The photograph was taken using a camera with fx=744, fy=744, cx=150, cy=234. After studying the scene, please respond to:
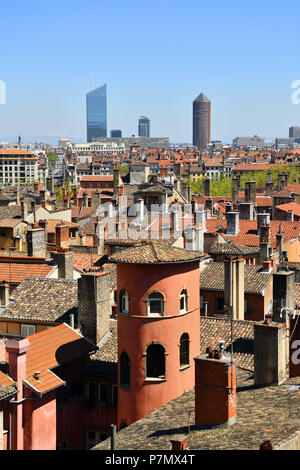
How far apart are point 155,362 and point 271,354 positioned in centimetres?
448

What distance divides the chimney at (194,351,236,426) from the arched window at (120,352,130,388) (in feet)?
18.3

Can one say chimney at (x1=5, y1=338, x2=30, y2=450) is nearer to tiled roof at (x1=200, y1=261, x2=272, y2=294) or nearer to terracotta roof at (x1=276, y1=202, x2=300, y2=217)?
tiled roof at (x1=200, y1=261, x2=272, y2=294)

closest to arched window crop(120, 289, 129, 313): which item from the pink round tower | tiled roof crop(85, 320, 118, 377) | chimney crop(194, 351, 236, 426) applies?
the pink round tower

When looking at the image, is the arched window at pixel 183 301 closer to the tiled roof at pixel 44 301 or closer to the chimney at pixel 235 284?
the tiled roof at pixel 44 301

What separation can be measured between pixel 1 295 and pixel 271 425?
53.1 feet

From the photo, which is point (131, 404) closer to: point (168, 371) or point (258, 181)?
point (168, 371)

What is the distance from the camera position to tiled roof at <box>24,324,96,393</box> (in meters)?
20.2

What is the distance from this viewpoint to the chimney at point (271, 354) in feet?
54.9

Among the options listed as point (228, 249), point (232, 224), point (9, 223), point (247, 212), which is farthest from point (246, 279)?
point (247, 212)

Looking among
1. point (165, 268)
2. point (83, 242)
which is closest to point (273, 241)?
point (83, 242)

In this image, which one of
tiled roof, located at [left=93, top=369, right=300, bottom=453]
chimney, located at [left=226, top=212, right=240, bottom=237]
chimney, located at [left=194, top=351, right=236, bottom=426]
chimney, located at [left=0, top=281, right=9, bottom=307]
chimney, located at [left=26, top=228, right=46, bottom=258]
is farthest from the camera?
chimney, located at [left=226, top=212, right=240, bottom=237]

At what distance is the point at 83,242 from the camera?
45.6 m

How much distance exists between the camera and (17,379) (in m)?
19.5

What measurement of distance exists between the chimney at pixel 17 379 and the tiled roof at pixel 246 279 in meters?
13.6
